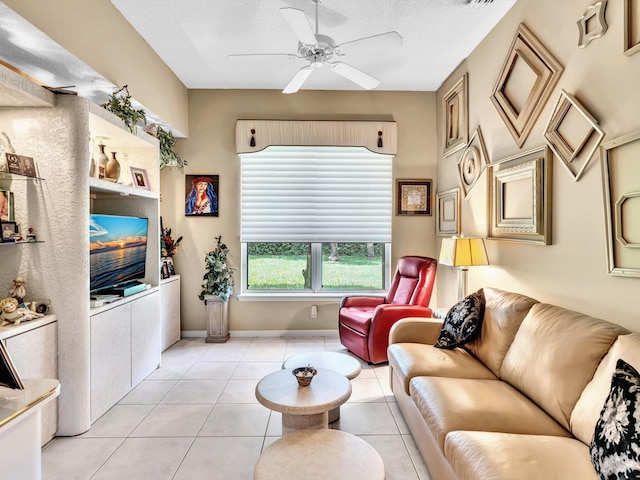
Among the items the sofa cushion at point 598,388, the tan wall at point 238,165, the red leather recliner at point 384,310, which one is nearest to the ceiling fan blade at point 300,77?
the tan wall at point 238,165

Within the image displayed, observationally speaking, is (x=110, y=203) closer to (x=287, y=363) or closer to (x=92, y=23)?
(x=92, y=23)

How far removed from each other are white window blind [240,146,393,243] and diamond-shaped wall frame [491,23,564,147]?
1.93m

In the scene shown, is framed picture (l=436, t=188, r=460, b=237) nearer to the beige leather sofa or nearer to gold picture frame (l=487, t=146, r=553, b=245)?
gold picture frame (l=487, t=146, r=553, b=245)

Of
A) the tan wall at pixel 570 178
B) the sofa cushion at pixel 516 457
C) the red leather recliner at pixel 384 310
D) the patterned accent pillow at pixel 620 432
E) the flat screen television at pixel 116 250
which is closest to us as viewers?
the patterned accent pillow at pixel 620 432

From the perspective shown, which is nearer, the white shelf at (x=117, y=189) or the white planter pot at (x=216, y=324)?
the white shelf at (x=117, y=189)

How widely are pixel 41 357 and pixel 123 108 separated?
1.97 m

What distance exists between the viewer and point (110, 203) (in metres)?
3.35

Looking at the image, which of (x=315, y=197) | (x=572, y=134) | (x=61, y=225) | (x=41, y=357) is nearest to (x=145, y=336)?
(x=41, y=357)

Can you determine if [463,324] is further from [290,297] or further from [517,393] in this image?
[290,297]

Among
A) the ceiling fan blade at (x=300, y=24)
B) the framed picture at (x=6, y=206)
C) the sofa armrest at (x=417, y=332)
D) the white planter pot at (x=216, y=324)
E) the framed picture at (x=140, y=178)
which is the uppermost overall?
the ceiling fan blade at (x=300, y=24)

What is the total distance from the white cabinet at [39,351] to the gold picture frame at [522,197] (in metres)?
3.34

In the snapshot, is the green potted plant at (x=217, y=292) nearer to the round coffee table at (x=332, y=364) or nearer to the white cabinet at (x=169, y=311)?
the white cabinet at (x=169, y=311)

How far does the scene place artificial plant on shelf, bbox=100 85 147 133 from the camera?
272 centimetres

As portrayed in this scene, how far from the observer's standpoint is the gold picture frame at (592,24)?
5.88 ft
